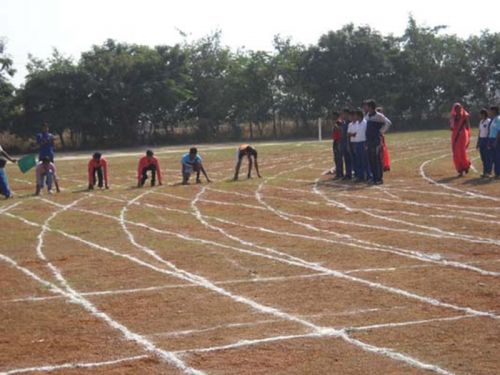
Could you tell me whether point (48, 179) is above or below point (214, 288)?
above

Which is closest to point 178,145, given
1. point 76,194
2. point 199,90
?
point 199,90

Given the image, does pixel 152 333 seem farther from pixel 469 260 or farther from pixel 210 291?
pixel 469 260

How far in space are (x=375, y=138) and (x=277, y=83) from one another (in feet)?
124

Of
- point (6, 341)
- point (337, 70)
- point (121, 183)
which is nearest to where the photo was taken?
point (6, 341)

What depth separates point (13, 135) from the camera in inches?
1955

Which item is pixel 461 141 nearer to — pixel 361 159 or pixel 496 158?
pixel 496 158

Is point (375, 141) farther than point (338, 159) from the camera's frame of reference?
No

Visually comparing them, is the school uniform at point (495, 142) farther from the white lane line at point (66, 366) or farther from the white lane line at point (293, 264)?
the white lane line at point (66, 366)

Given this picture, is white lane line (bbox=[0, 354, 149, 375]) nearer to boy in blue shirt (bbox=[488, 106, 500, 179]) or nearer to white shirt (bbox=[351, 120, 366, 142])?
boy in blue shirt (bbox=[488, 106, 500, 179])

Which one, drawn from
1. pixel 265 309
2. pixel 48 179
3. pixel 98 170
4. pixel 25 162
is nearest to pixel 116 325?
pixel 265 309

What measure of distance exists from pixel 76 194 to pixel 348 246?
10707mm

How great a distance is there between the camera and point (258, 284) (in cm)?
946

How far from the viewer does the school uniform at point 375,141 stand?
65.8 feet

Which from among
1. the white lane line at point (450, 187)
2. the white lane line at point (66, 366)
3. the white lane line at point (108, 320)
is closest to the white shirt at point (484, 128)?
the white lane line at point (450, 187)
